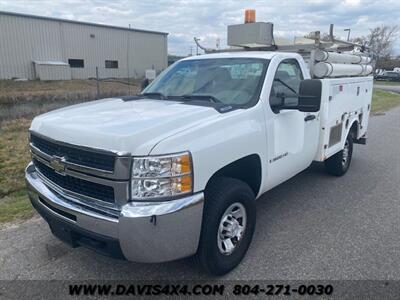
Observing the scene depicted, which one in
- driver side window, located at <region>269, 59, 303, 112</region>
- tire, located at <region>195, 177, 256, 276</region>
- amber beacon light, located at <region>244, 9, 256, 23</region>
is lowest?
tire, located at <region>195, 177, 256, 276</region>

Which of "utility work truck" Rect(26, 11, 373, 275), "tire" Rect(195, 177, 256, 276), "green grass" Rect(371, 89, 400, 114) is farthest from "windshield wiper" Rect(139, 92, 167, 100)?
"green grass" Rect(371, 89, 400, 114)

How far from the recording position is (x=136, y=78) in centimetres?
3353

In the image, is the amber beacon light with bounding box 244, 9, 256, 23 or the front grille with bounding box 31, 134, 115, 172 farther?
the amber beacon light with bounding box 244, 9, 256, 23

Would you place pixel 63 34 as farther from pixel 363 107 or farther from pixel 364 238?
pixel 364 238

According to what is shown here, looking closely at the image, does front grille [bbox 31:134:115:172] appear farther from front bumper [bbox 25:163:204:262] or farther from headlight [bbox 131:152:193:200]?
front bumper [bbox 25:163:204:262]

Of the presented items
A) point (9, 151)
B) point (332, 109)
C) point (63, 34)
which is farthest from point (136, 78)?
point (332, 109)

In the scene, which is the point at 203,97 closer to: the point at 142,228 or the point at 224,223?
the point at 224,223

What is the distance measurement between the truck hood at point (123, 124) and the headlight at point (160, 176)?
0.31 feet

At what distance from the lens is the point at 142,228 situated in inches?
91.5

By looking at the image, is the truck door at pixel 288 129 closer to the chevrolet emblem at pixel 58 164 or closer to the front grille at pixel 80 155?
the front grille at pixel 80 155

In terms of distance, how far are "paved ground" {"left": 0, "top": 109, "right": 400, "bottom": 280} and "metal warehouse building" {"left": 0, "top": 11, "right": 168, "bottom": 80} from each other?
2553cm

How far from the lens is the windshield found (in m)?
3.48

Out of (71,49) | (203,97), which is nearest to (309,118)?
(203,97)

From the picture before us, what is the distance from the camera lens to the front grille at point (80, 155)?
238 cm
